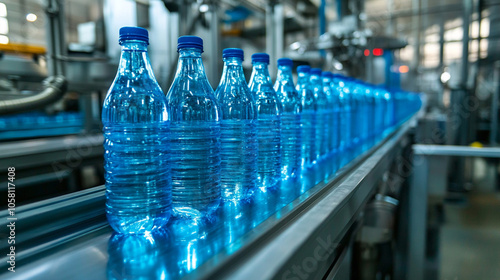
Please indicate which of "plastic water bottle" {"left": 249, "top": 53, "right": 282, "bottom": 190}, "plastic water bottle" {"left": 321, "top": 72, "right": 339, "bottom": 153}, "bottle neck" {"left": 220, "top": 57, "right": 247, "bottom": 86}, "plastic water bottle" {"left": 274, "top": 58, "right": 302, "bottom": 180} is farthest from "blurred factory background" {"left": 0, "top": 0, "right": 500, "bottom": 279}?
"bottle neck" {"left": 220, "top": 57, "right": 247, "bottom": 86}

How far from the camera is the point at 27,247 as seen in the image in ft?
1.63

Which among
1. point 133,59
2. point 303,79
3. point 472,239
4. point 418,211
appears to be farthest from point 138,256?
point 472,239

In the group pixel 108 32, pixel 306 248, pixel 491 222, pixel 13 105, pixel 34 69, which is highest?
pixel 108 32

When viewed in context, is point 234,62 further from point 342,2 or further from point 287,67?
point 342,2

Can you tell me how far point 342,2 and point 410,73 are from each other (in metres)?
5.35

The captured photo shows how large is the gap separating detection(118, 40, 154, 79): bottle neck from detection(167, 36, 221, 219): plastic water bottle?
7cm

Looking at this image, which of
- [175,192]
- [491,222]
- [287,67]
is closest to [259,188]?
[175,192]

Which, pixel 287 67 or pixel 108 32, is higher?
pixel 108 32

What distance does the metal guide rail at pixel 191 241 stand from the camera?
407 mm

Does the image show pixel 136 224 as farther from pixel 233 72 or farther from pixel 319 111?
pixel 319 111

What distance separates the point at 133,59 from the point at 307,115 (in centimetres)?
60

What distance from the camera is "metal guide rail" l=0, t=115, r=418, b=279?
41cm

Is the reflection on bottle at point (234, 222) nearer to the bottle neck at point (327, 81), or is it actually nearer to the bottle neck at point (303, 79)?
the bottle neck at point (303, 79)

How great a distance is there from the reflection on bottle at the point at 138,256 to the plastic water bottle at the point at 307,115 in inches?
23.0
